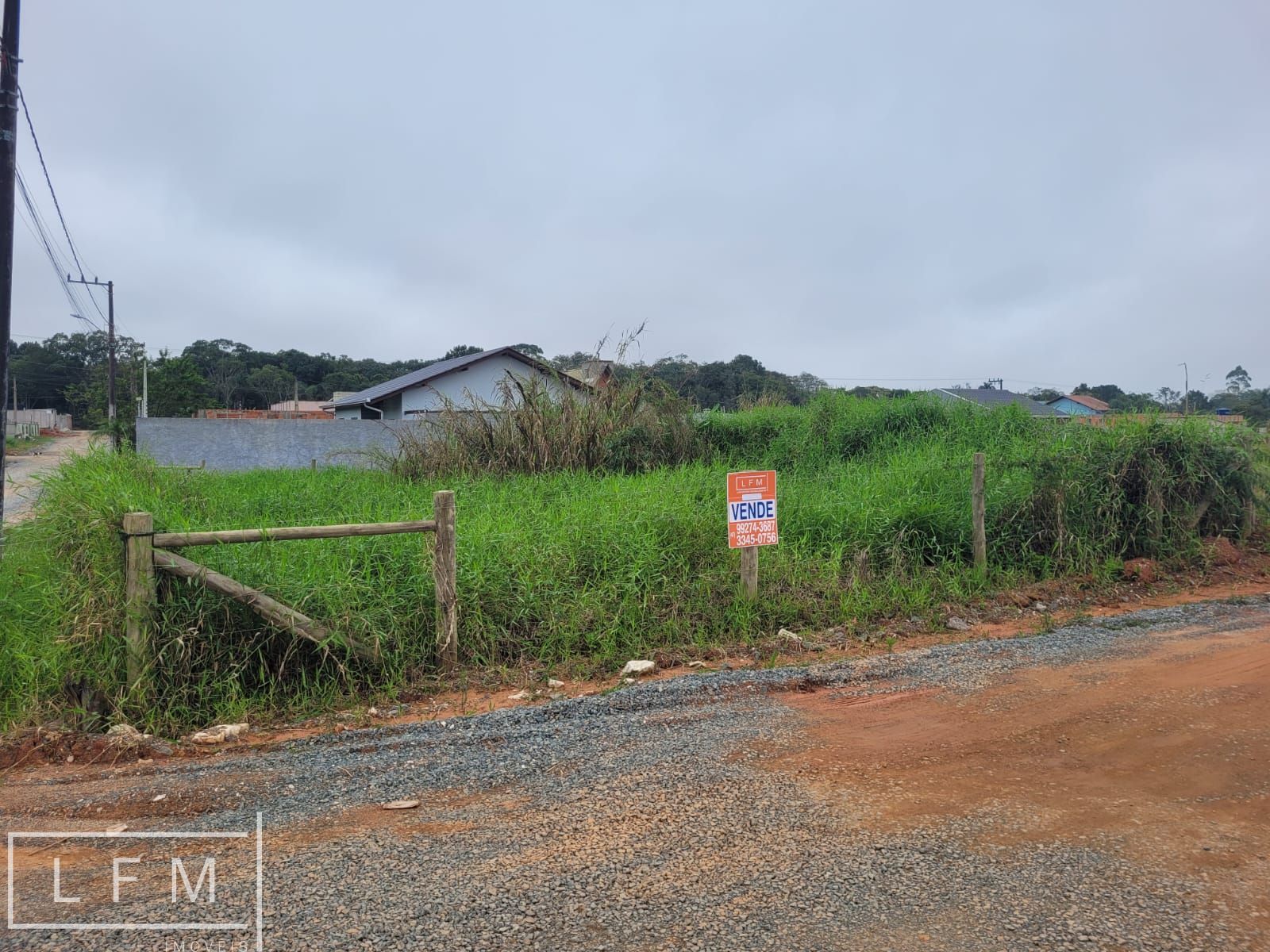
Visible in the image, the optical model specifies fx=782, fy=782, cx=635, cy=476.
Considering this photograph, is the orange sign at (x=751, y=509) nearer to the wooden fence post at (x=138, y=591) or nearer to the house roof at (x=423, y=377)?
the wooden fence post at (x=138, y=591)

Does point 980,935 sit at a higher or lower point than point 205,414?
lower

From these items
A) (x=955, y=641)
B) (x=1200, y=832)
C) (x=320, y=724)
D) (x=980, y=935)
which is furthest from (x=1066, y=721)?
(x=320, y=724)

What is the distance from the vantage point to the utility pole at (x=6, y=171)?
724 cm

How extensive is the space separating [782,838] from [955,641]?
150 inches

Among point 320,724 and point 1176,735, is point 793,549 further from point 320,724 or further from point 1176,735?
point 320,724

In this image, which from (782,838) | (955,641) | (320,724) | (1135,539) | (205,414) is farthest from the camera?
(205,414)

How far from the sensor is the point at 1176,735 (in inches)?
167

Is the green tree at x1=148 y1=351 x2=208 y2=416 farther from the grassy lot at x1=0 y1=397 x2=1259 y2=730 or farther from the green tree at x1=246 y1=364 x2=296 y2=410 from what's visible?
the grassy lot at x1=0 y1=397 x2=1259 y2=730

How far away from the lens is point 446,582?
5.55m

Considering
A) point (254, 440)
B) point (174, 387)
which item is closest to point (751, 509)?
point (254, 440)

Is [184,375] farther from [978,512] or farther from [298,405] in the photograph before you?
[978,512]

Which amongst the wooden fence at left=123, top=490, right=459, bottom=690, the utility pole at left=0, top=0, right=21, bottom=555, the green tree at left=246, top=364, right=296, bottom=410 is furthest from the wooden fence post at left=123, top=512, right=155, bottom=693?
the green tree at left=246, top=364, right=296, bottom=410

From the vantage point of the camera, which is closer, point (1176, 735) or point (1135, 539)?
point (1176, 735)

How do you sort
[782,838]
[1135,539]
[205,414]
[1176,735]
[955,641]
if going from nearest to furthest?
[782,838] → [1176,735] → [955,641] → [1135,539] → [205,414]
